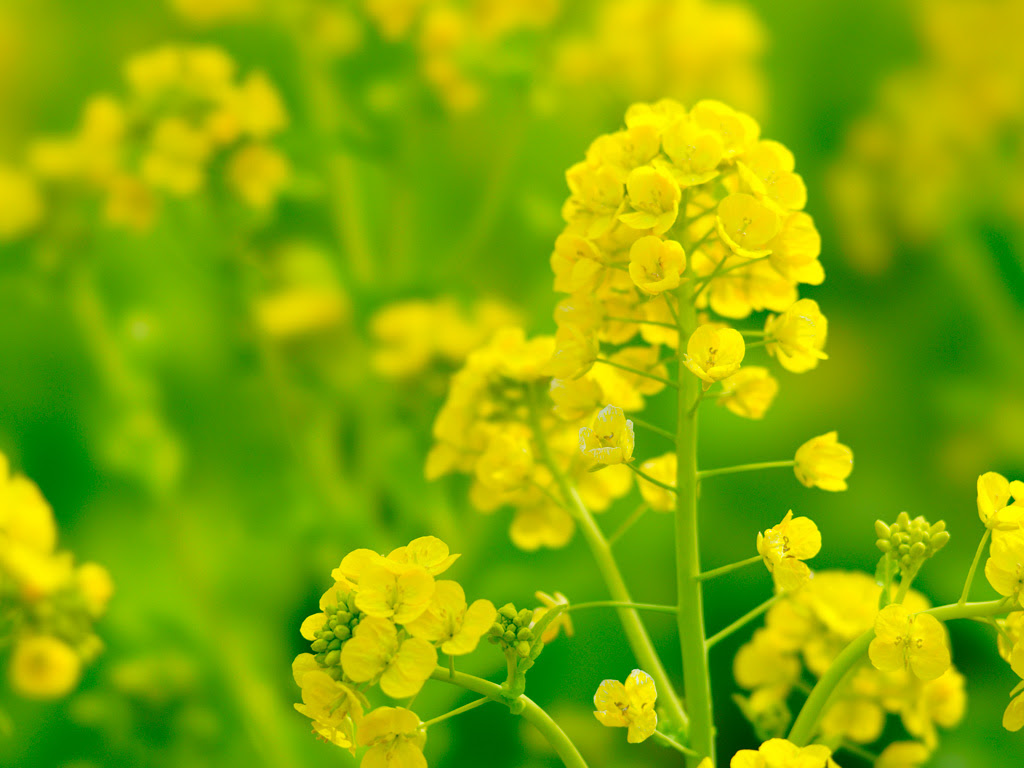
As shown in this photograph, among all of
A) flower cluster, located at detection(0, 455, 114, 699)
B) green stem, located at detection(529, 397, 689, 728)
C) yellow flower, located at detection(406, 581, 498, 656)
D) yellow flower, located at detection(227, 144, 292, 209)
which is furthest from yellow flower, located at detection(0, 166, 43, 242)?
yellow flower, located at detection(406, 581, 498, 656)

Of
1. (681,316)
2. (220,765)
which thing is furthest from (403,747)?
(220,765)

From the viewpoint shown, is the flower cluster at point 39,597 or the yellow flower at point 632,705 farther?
the flower cluster at point 39,597

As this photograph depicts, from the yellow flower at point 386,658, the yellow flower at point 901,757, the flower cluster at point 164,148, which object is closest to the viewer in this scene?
the yellow flower at point 386,658

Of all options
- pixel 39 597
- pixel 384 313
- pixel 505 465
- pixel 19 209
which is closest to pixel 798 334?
pixel 505 465

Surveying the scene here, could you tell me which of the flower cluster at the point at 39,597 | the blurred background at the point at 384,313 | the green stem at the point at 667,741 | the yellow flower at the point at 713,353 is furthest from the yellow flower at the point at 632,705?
the blurred background at the point at 384,313

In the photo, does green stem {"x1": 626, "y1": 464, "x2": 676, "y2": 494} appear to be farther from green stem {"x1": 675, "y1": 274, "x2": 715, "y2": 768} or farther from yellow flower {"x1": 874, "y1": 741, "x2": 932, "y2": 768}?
yellow flower {"x1": 874, "y1": 741, "x2": 932, "y2": 768}

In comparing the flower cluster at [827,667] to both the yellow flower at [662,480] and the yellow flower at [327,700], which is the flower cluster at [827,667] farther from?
the yellow flower at [327,700]
